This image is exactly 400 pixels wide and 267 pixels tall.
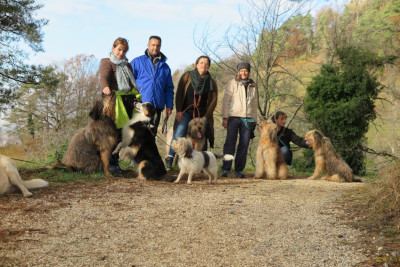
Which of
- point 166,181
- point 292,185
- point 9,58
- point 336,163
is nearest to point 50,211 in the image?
point 166,181

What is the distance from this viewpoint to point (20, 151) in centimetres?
2417

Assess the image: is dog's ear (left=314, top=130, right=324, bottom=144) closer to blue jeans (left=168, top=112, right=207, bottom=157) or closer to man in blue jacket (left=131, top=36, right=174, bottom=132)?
blue jeans (left=168, top=112, right=207, bottom=157)

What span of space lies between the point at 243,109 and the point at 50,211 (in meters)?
4.82

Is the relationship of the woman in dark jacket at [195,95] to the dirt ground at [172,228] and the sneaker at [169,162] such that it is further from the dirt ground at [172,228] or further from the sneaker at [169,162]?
the dirt ground at [172,228]

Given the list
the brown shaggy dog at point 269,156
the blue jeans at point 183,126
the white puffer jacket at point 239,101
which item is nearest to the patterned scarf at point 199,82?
the blue jeans at point 183,126

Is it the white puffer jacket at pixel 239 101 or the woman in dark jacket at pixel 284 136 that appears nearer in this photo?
the white puffer jacket at pixel 239 101

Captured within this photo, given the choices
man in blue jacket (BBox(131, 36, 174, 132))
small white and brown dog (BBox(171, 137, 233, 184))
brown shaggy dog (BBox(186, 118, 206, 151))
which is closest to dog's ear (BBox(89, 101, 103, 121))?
man in blue jacket (BBox(131, 36, 174, 132))

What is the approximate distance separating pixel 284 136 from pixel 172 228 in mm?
5575

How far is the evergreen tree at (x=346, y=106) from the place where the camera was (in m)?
11.5

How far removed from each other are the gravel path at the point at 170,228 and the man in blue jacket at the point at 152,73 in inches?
78.2

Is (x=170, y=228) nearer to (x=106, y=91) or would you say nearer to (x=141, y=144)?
(x=141, y=144)

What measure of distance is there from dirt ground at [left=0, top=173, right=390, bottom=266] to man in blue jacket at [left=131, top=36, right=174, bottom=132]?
1.96 m

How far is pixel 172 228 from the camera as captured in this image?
433cm

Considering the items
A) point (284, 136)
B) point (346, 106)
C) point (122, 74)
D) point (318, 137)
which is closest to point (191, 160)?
point (122, 74)
